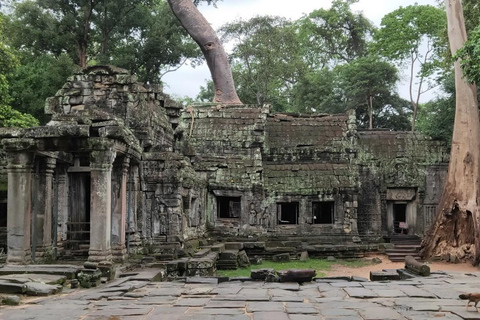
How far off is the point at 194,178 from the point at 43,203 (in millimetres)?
4938

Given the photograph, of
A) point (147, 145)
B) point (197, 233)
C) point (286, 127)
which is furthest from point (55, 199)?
point (286, 127)

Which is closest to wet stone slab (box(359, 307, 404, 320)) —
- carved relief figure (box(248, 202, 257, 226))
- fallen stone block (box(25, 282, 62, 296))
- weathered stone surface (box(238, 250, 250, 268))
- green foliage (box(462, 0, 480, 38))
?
fallen stone block (box(25, 282, 62, 296))

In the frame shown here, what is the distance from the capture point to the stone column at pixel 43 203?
10570mm

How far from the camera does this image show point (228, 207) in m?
18.5

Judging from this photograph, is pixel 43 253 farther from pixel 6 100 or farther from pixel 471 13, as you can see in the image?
pixel 471 13

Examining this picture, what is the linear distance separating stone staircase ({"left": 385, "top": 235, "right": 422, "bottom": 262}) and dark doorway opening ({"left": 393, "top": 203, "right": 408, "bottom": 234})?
33.4 inches

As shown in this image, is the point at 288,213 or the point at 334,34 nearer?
the point at 288,213

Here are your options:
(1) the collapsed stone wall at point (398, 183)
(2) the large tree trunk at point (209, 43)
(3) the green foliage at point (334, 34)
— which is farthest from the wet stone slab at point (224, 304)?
(3) the green foliage at point (334, 34)

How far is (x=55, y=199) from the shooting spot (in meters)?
11.2

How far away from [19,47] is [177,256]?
18934mm

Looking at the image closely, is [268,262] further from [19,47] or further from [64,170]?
[19,47]

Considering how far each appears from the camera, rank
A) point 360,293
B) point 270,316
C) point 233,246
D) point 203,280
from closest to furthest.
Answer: point 270,316 < point 360,293 < point 203,280 < point 233,246

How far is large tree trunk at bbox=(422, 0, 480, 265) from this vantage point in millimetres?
14961

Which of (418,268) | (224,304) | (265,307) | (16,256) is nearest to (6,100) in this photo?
(16,256)
